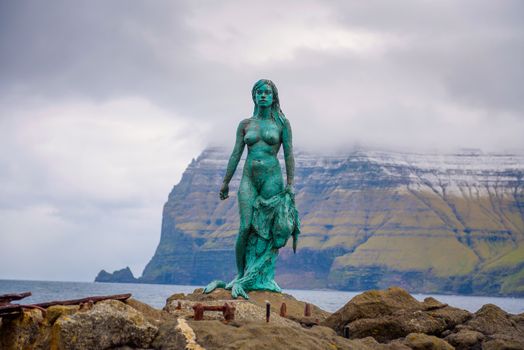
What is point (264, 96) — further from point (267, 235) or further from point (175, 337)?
point (175, 337)

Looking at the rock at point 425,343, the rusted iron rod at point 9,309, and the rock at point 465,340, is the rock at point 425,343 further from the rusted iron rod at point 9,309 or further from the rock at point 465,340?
the rusted iron rod at point 9,309

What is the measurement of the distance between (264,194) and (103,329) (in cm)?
1061

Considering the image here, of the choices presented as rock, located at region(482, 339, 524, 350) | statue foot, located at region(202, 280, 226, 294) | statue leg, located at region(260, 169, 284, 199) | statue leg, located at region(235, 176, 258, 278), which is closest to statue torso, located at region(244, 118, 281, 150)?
statue leg, located at region(260, 169, 284, 199)

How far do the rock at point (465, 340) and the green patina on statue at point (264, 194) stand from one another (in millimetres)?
5427

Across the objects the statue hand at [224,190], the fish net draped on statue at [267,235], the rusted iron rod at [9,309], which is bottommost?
the rusted iron rod at [9,309]

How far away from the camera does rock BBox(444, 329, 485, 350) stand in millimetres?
17688

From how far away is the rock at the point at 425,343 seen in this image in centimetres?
1628

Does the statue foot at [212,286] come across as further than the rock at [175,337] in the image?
Yes

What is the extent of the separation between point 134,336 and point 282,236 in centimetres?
1004

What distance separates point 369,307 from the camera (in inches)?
758

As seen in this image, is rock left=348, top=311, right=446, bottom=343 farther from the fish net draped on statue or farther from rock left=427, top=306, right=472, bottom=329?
the fish net draped on statue

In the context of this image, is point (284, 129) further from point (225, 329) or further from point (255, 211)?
point (225, 329)

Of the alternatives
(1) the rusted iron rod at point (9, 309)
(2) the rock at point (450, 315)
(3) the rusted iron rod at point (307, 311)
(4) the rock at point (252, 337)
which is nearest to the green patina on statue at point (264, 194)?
(3) the rusted iron rod at point (307, 311)

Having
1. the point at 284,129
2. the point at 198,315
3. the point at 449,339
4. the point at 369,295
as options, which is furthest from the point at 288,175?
the point at 198,315
